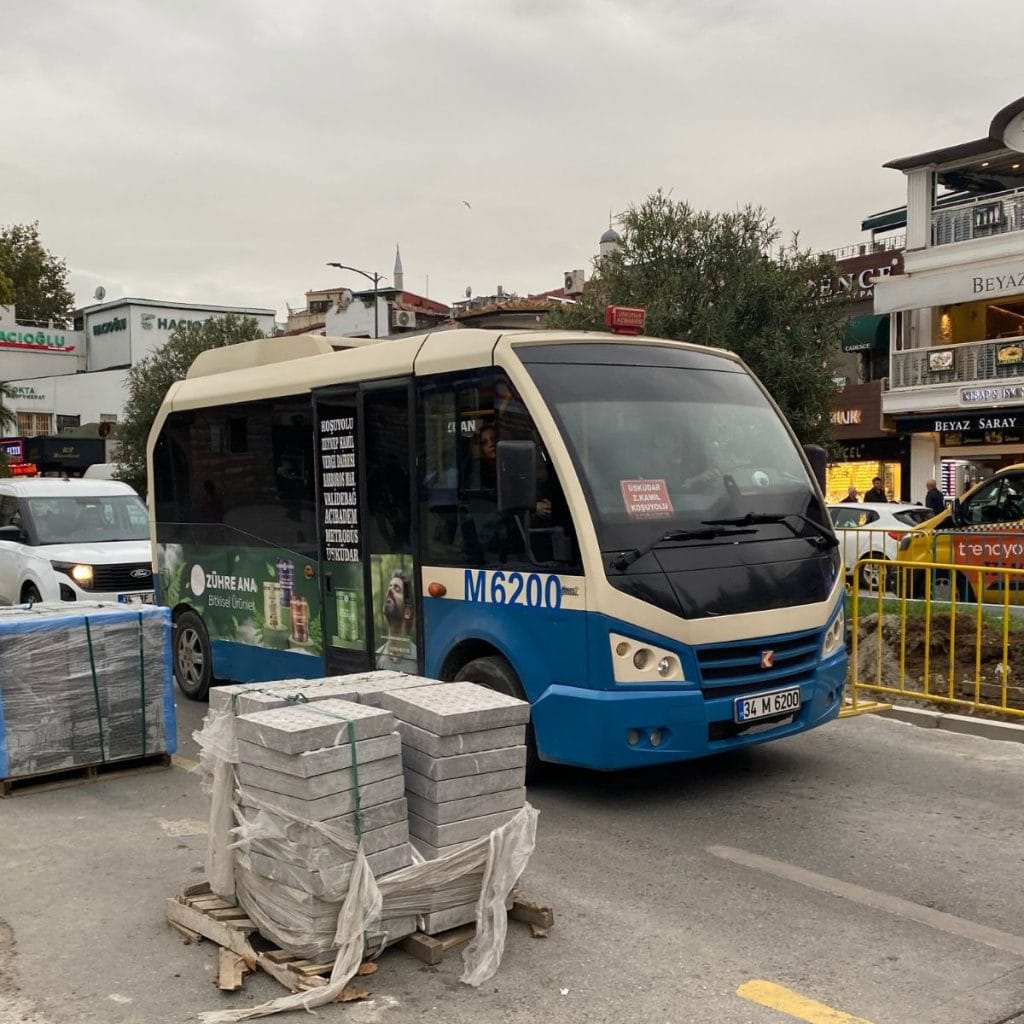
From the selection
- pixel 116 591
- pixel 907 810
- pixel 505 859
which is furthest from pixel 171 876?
pixel 116 591

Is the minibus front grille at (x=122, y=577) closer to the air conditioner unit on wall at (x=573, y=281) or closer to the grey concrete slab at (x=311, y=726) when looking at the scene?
the grey concrete slab at (x=311, y=726)

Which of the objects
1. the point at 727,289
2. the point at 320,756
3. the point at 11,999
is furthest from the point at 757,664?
the point at 727,289

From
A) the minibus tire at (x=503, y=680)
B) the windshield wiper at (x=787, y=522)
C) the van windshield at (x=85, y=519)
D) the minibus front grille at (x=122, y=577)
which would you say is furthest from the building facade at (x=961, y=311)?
the minibus tire at (x=503, y=680)

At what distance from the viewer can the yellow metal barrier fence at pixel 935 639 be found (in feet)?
29.0

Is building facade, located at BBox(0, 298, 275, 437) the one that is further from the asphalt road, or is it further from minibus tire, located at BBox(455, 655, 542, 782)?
the asphalt road

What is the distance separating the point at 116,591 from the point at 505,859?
9405mm

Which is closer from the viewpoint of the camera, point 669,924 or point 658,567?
point 669,924

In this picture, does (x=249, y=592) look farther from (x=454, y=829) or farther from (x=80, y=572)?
(x=454, y=829)

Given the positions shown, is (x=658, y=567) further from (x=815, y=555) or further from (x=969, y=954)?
(x=969, y=954)

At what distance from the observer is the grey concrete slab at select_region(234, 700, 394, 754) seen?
4.05 metres

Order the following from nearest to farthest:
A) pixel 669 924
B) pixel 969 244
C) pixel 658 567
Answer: pixel 669 924
pixel 658 567
pixel 969 244

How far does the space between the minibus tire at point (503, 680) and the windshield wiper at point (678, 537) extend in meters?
0.99

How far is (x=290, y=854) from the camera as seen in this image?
4.14 metres

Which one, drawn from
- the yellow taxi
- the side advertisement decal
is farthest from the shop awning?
the side advertisement decal
